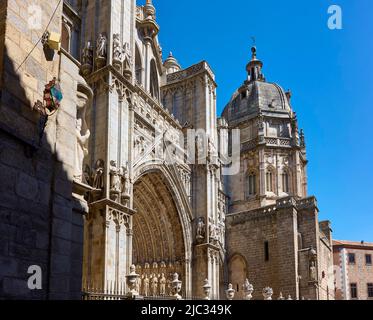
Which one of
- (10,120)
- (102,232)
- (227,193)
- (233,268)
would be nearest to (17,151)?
(10,120)

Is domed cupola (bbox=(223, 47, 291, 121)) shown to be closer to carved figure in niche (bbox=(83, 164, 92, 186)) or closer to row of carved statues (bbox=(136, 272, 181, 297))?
row of carved statues (bbox=(136, 272, 181, 297))

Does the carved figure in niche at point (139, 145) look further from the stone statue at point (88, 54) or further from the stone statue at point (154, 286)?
the stone statue at point (154, 286)

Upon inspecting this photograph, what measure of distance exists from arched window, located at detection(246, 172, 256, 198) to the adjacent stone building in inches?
6.3

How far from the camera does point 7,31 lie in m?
7.22

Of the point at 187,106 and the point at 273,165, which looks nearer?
the point at 187,106

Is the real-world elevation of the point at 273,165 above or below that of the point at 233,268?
above

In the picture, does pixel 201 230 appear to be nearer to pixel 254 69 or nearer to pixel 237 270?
pixel 237 270

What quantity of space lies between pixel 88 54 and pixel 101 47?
0.69 metres

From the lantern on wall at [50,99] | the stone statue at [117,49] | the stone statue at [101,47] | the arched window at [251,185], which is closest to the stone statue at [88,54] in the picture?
the stone statue at [101,47]

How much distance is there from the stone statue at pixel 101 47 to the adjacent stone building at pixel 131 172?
0.18 feet

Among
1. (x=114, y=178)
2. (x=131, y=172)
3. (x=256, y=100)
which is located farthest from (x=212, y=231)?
(x=256, y=100)
